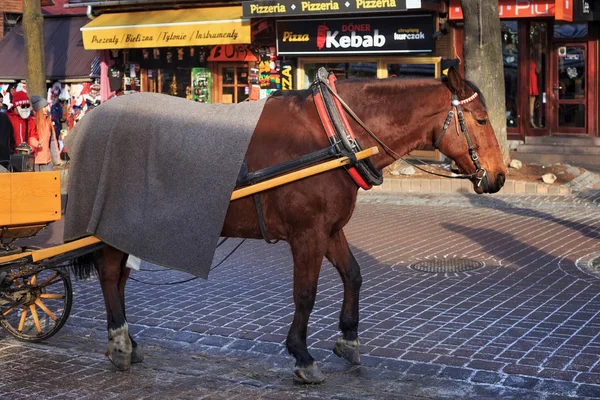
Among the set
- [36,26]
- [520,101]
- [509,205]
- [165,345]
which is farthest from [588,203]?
[36,26]

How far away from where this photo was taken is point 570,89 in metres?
22.0

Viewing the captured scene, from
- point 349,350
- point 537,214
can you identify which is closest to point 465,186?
point 537,214

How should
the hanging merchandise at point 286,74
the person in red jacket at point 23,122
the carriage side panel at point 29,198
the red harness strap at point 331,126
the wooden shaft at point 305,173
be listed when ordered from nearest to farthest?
the wooden shaft at point 305,173
the red harness strap at point 331,126
the carriage side panel at point 29,198
the person in red jacket at point 23,122
the hanging merchandise at point 286,74

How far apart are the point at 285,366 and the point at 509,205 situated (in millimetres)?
Result: 9031

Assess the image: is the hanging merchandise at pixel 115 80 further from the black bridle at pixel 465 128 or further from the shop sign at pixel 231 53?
the black bridle at pixel 465 128

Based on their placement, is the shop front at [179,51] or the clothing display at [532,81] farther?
the shop front at [179,51]

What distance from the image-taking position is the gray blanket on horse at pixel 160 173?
21.1 feet

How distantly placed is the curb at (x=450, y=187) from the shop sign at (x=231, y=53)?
711 cm

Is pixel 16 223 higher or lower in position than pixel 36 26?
lower

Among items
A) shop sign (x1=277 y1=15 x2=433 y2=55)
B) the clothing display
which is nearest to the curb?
shop sign (x1=277 y1=15 x2=433 y2=55)

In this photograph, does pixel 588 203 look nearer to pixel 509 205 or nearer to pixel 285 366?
pixel 509 205

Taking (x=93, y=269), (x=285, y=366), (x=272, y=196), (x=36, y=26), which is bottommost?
(x=285, y=366)

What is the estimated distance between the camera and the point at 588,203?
586 inches

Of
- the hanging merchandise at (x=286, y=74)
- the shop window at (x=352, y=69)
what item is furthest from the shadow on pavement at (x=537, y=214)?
the hanging merchandise at (x=286, y=74)
